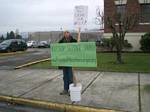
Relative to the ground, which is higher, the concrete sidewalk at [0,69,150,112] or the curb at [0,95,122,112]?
the concrete sidewalk at [0,69,150,112]

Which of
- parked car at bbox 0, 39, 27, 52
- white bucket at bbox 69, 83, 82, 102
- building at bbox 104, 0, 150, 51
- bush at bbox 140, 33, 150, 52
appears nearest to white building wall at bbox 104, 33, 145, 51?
building at bbox 104, 0, 150, 51

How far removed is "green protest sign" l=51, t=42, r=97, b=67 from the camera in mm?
8484

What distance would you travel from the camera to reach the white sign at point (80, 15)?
8.92 meters

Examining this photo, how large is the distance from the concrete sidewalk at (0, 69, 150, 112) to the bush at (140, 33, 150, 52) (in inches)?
443

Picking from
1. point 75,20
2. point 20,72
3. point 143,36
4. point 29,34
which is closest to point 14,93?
point 75,20

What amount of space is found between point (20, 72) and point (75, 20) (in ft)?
18.4

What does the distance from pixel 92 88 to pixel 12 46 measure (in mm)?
22779

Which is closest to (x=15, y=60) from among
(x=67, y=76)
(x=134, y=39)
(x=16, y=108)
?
(x=134, y=39)

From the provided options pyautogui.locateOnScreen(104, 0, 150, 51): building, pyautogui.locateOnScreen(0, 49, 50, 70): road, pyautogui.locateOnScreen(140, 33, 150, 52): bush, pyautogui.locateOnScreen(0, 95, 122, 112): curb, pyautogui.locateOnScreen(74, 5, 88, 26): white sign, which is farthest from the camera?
pyautogui.locateOnScreen(104, 0, 150, 51): building

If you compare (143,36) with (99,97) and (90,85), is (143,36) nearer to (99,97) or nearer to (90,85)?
(90,85)

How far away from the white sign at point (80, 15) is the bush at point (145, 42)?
15.0m

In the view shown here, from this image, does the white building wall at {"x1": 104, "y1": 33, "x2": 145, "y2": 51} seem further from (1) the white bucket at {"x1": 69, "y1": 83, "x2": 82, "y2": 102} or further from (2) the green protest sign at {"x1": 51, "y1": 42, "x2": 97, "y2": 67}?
(1) the white bucket at {"x1": 69, "y1": 83, "x2": 82, "y2": 102}

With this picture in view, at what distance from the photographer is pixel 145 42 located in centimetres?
2361

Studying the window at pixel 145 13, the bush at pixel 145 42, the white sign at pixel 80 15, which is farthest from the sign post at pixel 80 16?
the window at pixel 145 13
